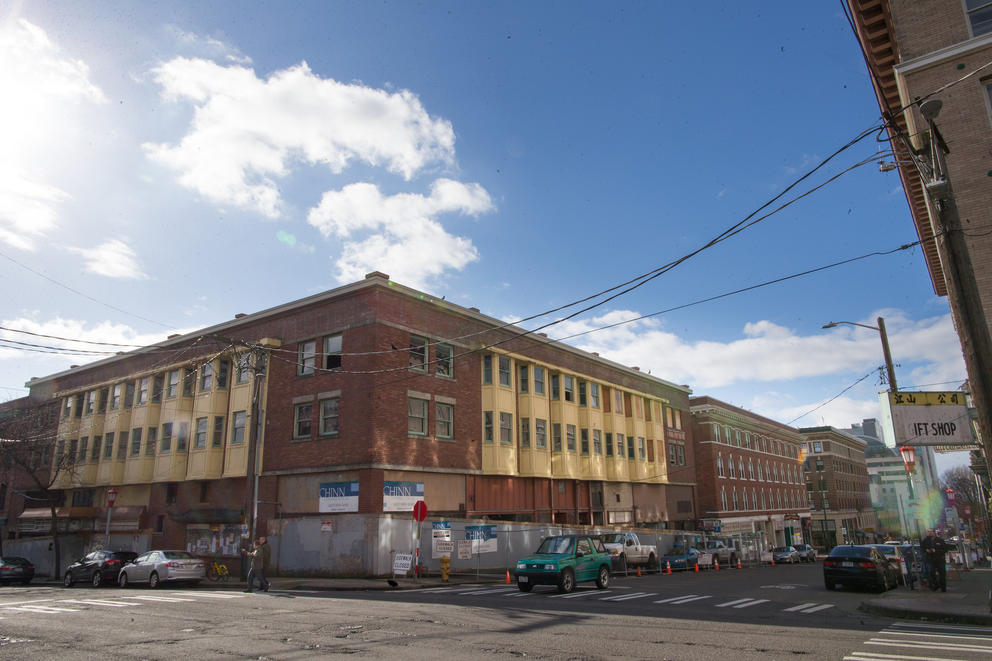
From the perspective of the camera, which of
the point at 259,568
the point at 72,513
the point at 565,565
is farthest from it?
the point at 72,513

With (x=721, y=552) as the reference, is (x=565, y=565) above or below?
above

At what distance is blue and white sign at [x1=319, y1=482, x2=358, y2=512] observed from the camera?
25875mm

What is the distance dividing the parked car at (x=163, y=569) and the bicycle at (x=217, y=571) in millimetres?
2121

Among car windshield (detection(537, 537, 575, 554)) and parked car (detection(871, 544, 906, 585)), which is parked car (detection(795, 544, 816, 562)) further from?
car windshield (detection(537, 537, 575, 554))

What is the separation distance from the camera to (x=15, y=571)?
28922mm

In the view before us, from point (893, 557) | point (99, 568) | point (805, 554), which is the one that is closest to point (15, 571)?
point (99, 568)

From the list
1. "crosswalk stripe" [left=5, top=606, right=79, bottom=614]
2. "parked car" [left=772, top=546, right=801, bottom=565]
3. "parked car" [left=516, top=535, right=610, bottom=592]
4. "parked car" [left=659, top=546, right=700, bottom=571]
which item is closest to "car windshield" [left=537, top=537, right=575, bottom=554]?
"parked car" [left=516, top=535, right=610, bottom=592]

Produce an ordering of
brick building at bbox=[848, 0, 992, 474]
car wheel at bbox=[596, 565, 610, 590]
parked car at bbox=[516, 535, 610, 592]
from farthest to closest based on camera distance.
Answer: car wheel at bbox=[596, 565, 610, 590] → parked car at bbox=[516, 535, 610, 592] → brick building at bbox=[848, 0, 992, 474]

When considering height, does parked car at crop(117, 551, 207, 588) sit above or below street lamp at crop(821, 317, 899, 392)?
below

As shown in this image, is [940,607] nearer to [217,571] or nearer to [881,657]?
[881,657]

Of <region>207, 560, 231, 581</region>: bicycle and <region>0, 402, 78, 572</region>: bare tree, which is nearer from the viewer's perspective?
<region>207, 560, 231, 581</region>: bicycle

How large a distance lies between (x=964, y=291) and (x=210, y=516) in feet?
101

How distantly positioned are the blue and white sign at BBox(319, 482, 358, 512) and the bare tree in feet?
57.0

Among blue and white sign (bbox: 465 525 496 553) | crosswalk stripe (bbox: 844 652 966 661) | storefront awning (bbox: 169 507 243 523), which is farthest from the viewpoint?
storefront awning (bbox: 169 507 243 523)
